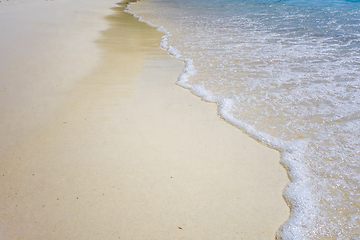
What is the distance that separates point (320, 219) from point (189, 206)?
1.03 m

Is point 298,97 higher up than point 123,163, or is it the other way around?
point 298,97

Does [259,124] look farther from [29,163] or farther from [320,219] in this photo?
[29,163]

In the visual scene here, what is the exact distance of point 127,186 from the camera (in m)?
2.06

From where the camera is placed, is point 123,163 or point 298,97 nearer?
point 123,163

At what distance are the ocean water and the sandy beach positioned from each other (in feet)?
0.66

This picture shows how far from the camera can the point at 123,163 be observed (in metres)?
2.29

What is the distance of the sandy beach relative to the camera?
5.88 ft

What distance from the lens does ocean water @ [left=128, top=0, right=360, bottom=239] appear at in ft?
6.44

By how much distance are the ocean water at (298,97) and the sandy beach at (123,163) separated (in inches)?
7.9

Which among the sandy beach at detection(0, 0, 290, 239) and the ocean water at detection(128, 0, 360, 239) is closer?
the sandy beach at detection(0, 0, 290, 239)

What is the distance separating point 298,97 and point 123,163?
2.68 m

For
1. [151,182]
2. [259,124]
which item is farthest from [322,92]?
[151,182]

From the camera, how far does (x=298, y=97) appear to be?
346 cm

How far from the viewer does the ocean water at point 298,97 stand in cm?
A: 196
